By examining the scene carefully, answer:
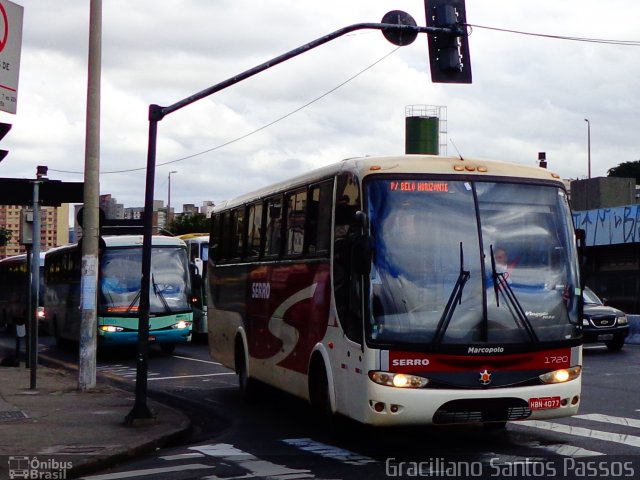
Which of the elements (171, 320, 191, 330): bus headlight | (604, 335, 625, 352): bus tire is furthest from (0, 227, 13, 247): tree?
(604, 335, 625, 352): bus tire

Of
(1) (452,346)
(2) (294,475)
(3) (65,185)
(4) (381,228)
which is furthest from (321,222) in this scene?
(3) (65,185)

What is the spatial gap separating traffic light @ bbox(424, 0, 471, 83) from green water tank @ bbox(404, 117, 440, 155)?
55244 millimetres

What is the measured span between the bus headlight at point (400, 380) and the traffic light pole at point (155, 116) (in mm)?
4181

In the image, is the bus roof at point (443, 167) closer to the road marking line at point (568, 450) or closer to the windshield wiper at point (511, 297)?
the windshield wiper at point (511, 297)

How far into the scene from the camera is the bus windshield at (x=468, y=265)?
1060 centimetres

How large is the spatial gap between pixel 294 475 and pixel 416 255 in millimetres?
2482

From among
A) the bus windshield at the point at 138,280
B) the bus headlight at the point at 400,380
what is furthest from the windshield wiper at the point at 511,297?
the bus windshield at the point at 138,280

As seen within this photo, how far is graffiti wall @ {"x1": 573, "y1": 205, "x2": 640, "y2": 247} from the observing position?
42438mm

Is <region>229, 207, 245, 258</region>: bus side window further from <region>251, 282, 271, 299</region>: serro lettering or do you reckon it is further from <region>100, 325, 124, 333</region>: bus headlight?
<region>100, 325, 124, 333</region>: bus headlight

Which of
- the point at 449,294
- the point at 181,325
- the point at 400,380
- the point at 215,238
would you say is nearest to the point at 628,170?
the point at 181,325

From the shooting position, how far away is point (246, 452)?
11492mm

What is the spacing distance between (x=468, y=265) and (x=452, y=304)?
1.45 ft

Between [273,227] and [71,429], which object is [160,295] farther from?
[71,429]

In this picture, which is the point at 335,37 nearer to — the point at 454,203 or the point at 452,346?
the point at 454,203
